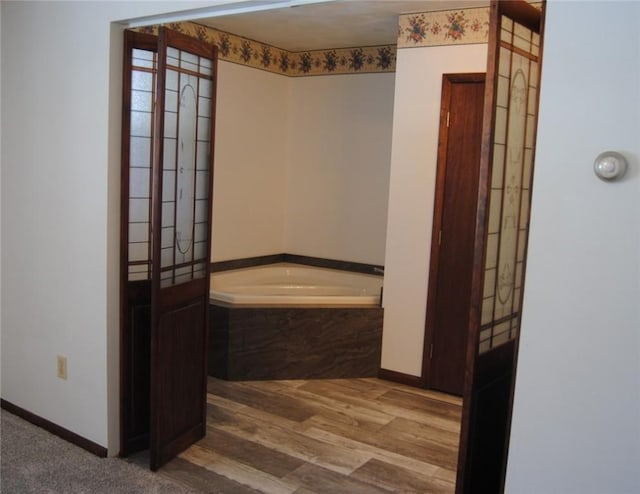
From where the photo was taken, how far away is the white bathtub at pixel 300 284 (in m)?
4.33

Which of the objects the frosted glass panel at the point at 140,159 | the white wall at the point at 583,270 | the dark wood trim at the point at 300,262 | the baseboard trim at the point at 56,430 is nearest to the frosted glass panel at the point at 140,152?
the frosted glass panel at the point at 140,159

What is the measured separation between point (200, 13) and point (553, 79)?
1539 millimetres

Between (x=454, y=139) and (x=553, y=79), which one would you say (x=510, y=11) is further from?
(x=454, y=139)

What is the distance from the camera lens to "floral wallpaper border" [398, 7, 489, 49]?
3.81 metres

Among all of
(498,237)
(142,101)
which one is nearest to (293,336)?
(142,101)

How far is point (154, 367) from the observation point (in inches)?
113

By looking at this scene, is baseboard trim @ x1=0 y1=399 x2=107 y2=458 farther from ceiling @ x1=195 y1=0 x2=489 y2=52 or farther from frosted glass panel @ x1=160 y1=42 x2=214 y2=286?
ceiling @ x1=195 y1=0 x2=489 y2=52

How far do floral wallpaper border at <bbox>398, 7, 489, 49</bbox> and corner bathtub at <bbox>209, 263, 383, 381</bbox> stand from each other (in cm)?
173

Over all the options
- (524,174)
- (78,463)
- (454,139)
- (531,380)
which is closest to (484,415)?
(531,380)

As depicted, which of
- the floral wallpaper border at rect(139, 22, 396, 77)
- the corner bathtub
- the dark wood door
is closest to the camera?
the dark wood door

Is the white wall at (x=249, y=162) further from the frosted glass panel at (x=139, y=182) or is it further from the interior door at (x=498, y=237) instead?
the interior door at (x=498, y=237)

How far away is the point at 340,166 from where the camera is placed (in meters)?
5.25

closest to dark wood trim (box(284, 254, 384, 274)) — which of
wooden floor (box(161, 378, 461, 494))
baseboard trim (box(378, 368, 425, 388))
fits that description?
baseboard trim (box(378, 368, 425, 388))

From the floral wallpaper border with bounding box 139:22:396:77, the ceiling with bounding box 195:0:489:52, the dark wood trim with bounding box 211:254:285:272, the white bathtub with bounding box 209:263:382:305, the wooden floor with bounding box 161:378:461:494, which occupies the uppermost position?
the ceiling with bounding box 195:0:489:52
